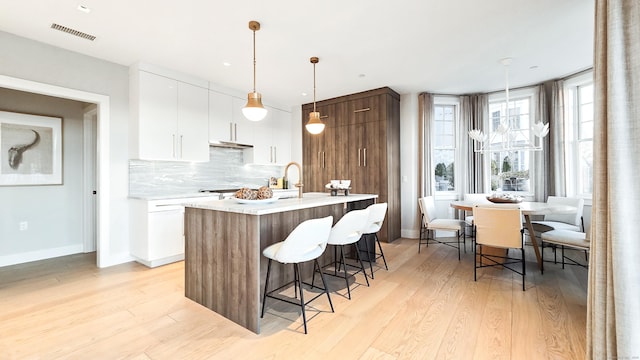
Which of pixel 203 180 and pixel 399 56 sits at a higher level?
pixel 399 56

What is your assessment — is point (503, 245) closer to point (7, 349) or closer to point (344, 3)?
point (344, 3)

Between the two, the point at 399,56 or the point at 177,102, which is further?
the point at 177,102

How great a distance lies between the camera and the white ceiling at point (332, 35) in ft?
8.41

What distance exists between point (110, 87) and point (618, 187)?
500 centimetres

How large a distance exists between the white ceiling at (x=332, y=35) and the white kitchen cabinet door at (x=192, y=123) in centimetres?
30

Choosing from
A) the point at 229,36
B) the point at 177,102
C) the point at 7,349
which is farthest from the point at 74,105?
the point at 7,349

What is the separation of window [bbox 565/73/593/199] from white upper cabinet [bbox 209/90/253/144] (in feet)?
17.6

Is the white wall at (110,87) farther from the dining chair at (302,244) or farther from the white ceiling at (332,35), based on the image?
the dining chair at (302,244)

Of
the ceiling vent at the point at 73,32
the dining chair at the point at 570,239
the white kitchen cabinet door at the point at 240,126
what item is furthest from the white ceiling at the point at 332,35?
the dining chair at the point at 570,239

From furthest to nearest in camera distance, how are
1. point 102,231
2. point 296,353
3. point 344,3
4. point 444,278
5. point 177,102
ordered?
1. point 177,102
2. point 102,231
3. point 444,278
4. point 344,3
5. point 296,353

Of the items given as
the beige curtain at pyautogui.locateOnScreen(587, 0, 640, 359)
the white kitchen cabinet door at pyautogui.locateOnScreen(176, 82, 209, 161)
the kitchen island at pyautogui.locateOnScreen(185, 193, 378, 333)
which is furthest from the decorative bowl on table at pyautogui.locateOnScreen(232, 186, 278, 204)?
the white kitchen cabinet door at pyautogui.locateOnScreen(176, 82, 209, 161)

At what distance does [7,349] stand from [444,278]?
3759 millimetres

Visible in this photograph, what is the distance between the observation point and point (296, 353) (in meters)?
1.85

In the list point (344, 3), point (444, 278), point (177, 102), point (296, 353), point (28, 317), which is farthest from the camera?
point (177, 102)
